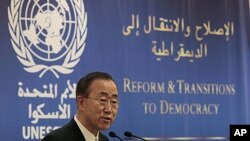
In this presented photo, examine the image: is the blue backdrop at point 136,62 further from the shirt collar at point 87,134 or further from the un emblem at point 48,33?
the shirt collar at point 87,134

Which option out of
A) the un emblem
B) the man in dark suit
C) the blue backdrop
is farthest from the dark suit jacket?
the un emblem

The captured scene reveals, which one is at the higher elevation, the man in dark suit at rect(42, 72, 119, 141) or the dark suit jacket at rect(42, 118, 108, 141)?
the man in dark suit at rect(42, 72, 119, 141)

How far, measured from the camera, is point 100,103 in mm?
2408

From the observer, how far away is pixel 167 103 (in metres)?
5.42

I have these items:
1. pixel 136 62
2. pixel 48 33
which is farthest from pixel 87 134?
pixel 136 62

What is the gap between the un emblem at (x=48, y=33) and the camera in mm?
4789

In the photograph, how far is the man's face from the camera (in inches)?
94.6

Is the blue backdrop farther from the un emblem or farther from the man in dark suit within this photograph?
the man in dark suit

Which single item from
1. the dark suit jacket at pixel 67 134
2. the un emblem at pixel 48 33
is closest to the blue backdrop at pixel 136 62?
the un emblem at pixel 48 33

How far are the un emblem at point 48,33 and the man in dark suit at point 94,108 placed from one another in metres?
2.44

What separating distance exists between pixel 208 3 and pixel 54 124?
→ 200cm

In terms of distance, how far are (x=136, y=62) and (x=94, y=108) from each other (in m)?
2.86

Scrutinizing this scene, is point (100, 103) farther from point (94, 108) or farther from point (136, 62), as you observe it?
point (136, 62)

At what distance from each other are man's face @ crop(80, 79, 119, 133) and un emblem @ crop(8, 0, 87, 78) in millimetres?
2461
